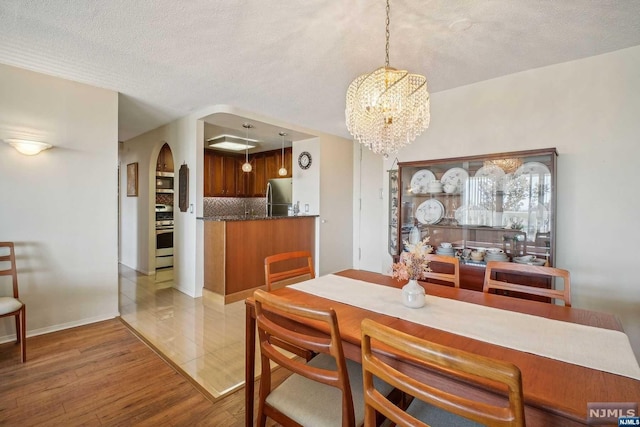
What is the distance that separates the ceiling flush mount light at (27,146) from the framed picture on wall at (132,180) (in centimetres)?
257

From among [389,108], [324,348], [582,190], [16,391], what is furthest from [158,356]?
[582,190]

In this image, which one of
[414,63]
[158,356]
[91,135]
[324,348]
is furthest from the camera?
[91,135]

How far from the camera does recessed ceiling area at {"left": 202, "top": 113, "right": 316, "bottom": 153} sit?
3.89 m

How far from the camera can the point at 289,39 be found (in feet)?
7.24

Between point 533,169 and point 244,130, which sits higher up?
point 244,130

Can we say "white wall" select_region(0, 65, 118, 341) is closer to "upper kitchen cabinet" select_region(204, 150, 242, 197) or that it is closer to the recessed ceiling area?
the recessed ceiling area

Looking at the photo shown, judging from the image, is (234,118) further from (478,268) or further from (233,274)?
(478,268)

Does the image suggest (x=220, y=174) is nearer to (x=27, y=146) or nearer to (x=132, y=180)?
(x=132, y=180)

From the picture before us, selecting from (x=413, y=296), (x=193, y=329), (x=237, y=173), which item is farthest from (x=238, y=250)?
(x=237, y=173)

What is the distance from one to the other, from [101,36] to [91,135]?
124 centimetres

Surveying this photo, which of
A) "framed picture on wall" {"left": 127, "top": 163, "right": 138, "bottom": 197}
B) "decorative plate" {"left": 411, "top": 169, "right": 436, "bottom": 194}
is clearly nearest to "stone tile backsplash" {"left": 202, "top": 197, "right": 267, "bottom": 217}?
"framed picture on wall" {"left": 127, "top": 163, "right": 138, "bottom": 197}

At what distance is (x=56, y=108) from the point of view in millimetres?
2846

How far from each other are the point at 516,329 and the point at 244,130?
419 cm

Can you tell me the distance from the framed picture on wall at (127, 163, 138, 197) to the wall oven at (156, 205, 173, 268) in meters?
0.53
